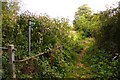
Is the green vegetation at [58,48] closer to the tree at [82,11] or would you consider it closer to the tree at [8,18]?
the tree at [8,18]

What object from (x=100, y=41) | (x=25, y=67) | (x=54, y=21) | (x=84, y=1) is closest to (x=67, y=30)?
(x=54, y=21)

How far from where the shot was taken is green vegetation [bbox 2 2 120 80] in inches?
275

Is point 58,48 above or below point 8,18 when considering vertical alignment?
below

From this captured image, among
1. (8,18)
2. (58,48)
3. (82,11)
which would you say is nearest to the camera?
(8,18)

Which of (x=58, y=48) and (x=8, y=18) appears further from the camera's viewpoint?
(x=58, y=48)

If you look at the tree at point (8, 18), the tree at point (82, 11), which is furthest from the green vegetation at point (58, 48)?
the tree at point (82, 11)

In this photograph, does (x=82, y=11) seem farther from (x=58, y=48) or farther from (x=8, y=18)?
(x=8, y=18)

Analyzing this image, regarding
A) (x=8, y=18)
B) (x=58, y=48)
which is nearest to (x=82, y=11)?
(x=58, y=48)

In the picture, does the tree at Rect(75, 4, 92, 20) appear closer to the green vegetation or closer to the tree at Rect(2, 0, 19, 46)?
the green vegetation

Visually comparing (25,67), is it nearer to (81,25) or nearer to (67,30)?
(67,30)

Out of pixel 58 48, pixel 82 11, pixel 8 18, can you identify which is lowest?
pixel 58 48

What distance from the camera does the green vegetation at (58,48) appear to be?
22.9 feet

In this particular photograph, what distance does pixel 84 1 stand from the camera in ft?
47.0

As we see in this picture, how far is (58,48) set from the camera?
953 centimetres
